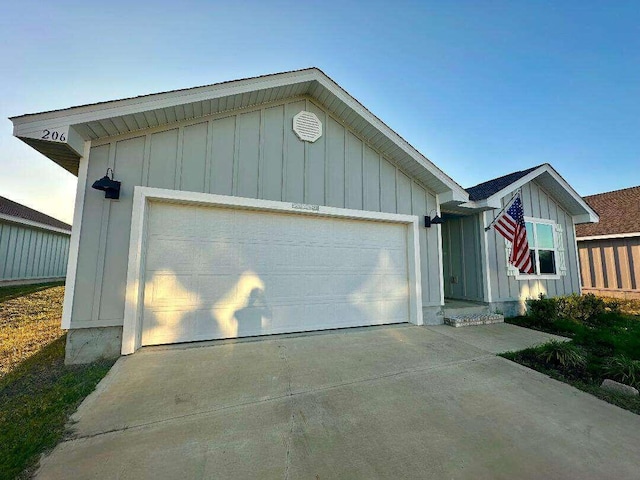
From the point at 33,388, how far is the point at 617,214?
18.8 meters

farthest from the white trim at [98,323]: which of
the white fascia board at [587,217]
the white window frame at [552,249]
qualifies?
the white fascia board at [587,217]

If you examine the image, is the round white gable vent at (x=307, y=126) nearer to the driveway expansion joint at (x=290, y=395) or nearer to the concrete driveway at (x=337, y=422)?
the concrete driveway at (x=337, y=422)

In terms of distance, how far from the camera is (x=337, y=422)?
7.65 ft

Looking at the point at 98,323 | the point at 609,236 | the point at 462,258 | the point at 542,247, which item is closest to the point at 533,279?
the point at 542,247

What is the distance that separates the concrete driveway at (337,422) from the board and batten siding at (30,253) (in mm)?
12066

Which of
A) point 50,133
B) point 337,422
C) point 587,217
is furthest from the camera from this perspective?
point 587,217

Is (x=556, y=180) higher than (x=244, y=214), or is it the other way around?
(x=556, y=180)

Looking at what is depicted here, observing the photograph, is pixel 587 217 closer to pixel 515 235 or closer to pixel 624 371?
pixel 515 235

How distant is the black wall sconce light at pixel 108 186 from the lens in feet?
12.2

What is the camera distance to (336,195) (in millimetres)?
5398

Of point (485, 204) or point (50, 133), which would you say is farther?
point (485, 204)

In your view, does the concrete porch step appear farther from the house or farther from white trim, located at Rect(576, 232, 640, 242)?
white trim, located at Rect(576, 232, 640, 242)

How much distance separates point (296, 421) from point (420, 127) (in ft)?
36.7

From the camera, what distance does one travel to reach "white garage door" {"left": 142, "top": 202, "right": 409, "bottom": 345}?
4258 millimetres
